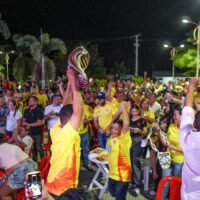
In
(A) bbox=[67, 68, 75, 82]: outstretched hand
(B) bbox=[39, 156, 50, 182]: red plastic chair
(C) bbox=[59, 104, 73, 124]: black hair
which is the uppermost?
(A) bbox=[67, 68, 75, 82]: outstretched hand

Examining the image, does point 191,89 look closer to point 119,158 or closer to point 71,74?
point 71,74

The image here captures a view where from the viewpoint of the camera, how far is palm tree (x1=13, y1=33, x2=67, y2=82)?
3469cm

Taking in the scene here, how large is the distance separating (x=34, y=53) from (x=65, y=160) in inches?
1259

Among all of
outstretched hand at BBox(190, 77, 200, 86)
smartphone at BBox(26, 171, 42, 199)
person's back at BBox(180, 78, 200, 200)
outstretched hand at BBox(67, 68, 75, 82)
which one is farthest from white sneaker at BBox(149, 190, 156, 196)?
smartphone at BBox(26, 171, 42, 199)

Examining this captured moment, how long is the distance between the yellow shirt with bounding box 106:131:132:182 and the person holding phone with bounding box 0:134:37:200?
1580 mm

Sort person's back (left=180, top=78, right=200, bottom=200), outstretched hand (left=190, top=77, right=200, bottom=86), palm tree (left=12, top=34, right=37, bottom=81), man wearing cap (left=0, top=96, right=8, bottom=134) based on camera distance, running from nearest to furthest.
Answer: person's back (left=180, top=78, right=200, bottom=200)
outstretched hand (left=190, top=77, right=200, bottom=86)
man wearing cap (left=0, top=96, right=8, bottom=134)
palm tree (left=12, top=34, right=37, bottom=81)

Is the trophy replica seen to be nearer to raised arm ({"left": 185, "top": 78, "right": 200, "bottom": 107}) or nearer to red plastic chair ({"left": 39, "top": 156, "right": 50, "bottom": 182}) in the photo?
raised arm ({"left": 185, "top": 78, "right": 200, "bottom": 107})

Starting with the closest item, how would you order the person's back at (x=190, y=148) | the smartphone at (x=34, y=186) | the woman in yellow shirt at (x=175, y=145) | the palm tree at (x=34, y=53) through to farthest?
1. the smartphone at (x=34, y=186)
2. the person's back at (x=190, y=148)
3. the woman in yellow shirt at (x=175, y=145)
4. the palm tree at (x=34, y=53)

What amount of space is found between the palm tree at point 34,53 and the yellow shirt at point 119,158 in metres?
29.4

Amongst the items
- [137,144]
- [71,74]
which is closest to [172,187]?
[71,74]

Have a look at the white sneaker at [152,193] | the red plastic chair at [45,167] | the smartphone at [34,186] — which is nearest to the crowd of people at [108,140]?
the white sneaker at [152,193]

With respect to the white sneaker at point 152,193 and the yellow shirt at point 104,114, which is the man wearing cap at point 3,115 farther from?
the white sneaker at point 152,193

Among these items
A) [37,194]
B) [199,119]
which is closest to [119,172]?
[199,119]

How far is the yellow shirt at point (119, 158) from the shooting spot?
5.20m
